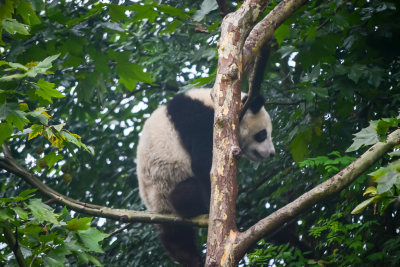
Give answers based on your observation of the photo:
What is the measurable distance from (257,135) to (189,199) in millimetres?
1474

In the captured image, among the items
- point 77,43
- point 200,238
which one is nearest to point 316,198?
point 77,43

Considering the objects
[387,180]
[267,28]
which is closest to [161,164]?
[267,28]

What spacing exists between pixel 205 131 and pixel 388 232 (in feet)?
7.43

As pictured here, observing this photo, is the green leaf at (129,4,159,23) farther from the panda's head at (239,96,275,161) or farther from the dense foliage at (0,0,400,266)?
the panda's head at (239,96,275,161)

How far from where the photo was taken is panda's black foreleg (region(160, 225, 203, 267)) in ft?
16.9

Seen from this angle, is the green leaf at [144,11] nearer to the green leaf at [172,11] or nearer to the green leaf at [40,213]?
the green leaf at [172,11]

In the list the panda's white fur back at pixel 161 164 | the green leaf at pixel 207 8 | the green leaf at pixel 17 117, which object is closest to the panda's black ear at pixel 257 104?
the panda's white fur back at pixel 161 164

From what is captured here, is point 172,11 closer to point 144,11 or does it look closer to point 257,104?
point 144,11

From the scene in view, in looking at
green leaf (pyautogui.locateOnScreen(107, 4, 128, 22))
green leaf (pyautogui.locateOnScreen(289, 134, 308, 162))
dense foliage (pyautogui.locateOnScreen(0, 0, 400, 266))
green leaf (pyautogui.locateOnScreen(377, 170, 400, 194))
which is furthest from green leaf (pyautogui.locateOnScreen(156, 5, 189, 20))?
green leaf (pyautogui.locateOnScreen(377, 170, 400, 194))

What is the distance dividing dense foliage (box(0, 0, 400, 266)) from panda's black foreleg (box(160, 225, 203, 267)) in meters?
0.67

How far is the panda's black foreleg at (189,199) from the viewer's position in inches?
205

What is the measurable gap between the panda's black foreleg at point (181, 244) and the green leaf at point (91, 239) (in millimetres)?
2240

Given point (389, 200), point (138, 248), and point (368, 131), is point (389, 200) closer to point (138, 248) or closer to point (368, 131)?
point (368, 131)

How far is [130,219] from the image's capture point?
4.33 m
